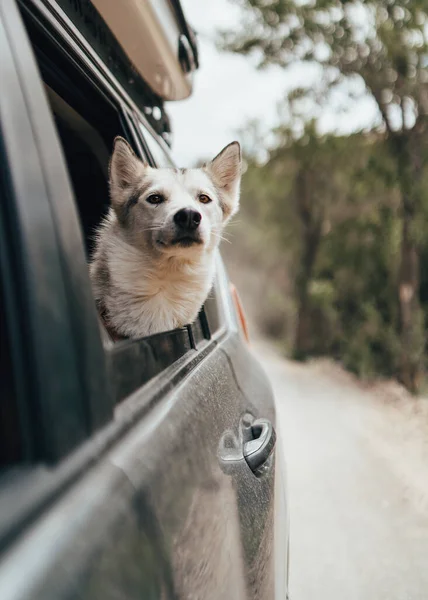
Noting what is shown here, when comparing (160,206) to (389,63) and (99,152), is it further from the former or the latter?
(389,63)

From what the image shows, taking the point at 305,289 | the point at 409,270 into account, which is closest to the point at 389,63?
the point at 409,270

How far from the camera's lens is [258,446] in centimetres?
154

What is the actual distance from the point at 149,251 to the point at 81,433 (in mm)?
1405

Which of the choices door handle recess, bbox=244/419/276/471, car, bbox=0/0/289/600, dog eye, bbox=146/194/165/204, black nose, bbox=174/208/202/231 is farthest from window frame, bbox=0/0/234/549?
dog eye, bbox=146/194/165/204

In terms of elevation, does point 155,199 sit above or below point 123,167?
below

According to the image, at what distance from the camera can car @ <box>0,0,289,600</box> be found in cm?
68

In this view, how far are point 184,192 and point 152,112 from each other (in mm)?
Result: 701

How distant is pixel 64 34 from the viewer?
1375mm

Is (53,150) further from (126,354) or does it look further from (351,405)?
(351,405)

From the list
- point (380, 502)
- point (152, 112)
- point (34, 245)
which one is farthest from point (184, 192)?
point (380, 502)

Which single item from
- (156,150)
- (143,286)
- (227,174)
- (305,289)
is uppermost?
(156,150)

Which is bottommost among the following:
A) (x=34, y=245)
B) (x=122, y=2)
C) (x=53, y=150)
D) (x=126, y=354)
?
(x=126, y=354)

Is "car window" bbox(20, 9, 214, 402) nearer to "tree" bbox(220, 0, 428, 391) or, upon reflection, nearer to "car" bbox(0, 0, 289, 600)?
"car" bbox(0, 0, 289, 600)

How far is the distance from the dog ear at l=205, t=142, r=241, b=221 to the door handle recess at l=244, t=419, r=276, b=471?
4.58ft
